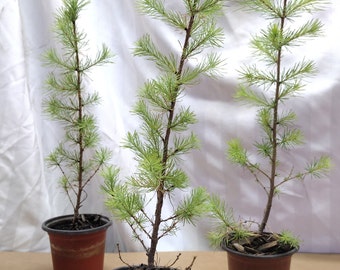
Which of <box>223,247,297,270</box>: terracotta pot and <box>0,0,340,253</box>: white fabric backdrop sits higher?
<box>0,0,340,253</box>: white fabric backdrop

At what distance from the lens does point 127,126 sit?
171 cm

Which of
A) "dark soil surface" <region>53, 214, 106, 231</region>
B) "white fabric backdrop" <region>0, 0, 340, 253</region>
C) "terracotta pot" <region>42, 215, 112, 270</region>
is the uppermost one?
"white fabric backdrop" <region>0, 0, 340, 253</region>

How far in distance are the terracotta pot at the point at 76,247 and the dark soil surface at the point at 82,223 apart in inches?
2.0

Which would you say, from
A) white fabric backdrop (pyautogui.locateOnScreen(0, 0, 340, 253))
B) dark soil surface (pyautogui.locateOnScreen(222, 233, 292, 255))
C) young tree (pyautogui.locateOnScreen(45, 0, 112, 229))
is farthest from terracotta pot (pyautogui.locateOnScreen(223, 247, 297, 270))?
young tree (pyautogui.locateOnScreen(45, 0, 112, 229))

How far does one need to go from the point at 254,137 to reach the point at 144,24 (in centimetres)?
58

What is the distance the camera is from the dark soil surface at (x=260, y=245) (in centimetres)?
126

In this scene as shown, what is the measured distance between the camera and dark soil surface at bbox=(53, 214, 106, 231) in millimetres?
1471

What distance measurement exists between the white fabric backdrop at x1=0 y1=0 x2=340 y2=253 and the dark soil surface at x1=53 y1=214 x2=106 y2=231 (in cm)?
17

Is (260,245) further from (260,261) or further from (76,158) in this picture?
(76,158)

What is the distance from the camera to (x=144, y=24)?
1.67m

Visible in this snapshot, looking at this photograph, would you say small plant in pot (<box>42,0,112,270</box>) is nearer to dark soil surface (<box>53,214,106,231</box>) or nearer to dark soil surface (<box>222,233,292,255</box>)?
dark soil surface (<box>53,214,106,231</box>)

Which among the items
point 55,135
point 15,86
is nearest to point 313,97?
point 55,135

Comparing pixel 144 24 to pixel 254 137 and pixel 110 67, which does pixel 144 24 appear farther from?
pixel 254 137

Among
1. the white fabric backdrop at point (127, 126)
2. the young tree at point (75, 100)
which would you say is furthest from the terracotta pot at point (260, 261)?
the young tree at point (75, 100)
